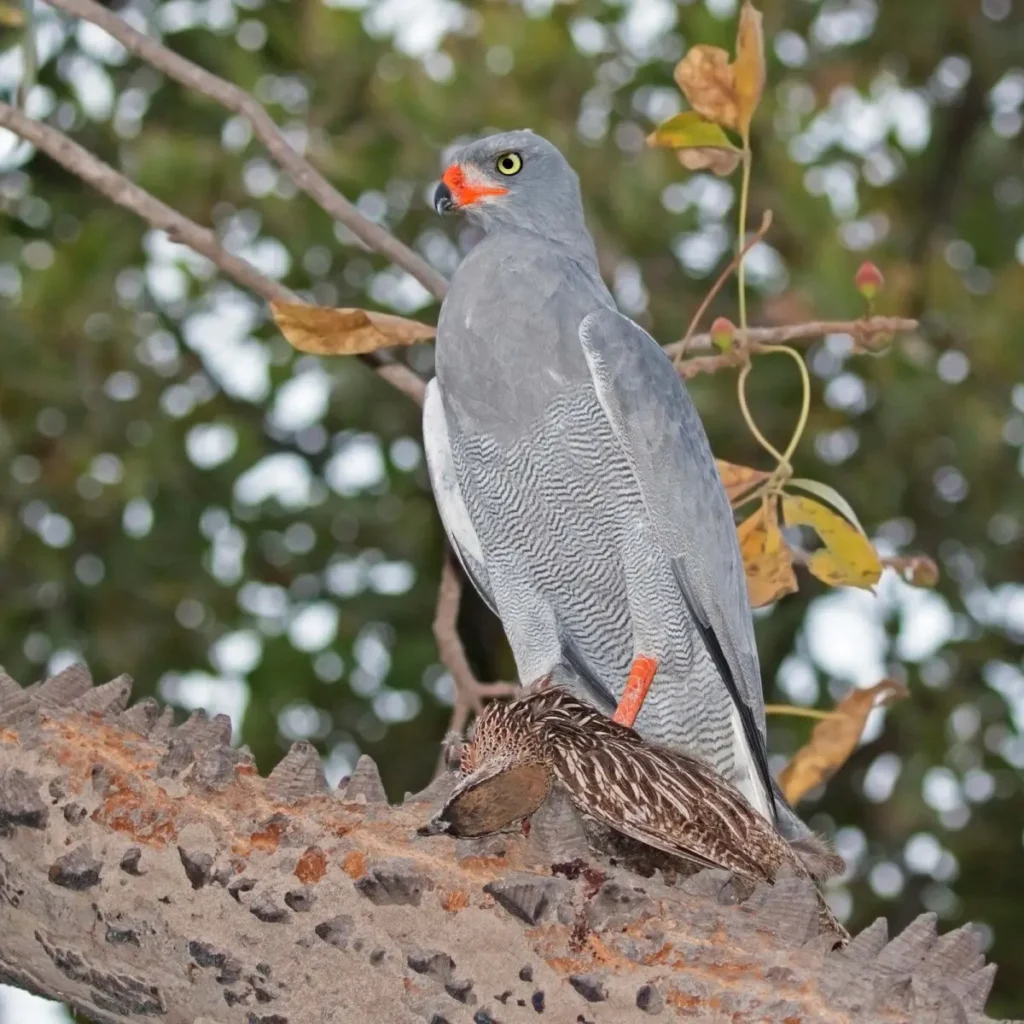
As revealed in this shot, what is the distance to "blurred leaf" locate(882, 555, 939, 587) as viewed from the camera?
3.61m

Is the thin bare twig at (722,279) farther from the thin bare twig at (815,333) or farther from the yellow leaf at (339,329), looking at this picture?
the yellow leaf at (339,329)

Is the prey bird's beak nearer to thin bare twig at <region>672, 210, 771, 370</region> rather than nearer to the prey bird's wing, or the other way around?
thin bare twig at <region>672, 210, 771, 370</region>

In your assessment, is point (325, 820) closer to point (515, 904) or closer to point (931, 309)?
point (515, 904)

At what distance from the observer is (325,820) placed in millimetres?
2078

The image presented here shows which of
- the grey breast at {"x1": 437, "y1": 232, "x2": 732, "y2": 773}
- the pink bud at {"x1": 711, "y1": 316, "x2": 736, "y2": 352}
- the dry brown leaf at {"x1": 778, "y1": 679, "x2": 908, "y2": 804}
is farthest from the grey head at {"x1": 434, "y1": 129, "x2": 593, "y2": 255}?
the dry brown leaf at {"x1": 778, "y1": 679, "x2": 908, "y2": 804}

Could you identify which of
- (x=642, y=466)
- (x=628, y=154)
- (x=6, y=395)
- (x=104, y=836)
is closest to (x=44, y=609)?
(x=6, y=395)

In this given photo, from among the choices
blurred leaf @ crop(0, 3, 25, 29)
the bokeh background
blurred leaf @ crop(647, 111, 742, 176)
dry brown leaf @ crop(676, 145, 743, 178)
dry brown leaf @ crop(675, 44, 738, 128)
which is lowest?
the bokeh background

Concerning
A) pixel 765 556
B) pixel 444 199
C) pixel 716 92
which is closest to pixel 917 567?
pixel 765 556

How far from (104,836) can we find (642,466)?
68.7 inches

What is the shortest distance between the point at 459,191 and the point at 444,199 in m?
0.05

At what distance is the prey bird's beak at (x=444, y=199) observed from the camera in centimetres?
381

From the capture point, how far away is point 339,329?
10.8 ft

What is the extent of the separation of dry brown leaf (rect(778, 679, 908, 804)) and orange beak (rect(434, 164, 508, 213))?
140 centimetres

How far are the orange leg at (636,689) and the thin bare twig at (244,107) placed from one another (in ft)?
3.31
